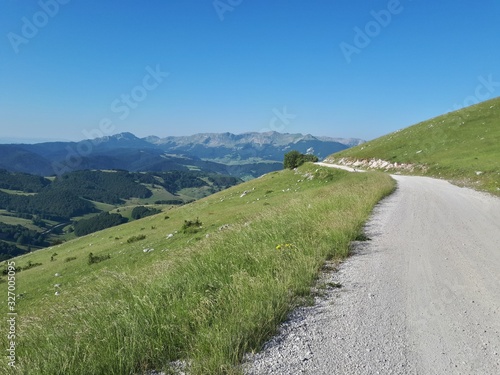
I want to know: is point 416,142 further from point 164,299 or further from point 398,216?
point 164,299

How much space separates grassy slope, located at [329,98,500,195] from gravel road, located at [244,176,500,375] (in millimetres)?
19274

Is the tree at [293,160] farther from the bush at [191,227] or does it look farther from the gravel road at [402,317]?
the gravel road at [402,317]

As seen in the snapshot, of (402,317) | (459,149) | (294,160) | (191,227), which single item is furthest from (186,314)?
(294,160)

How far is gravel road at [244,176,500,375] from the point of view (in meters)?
4.78

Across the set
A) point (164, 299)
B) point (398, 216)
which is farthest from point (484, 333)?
point (398, 216)

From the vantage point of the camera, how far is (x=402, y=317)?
614 cm

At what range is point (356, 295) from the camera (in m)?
7.12

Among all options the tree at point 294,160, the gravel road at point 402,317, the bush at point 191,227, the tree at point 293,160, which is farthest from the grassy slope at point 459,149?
the bush at point 191,227

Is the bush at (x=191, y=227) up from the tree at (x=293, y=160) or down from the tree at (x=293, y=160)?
down

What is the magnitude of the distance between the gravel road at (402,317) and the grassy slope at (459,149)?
1927cm

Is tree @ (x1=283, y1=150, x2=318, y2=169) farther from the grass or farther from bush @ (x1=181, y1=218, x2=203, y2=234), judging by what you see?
the grass

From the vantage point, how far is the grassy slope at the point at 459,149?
32.6 metres

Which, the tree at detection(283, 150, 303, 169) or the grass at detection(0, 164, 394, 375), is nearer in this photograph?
the grass at detection(0, 164, 394, 375)

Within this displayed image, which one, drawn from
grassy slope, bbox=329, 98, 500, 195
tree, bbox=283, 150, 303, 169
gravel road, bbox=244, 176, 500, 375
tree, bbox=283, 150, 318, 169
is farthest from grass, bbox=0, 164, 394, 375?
tree, bbox=283, 150, 303, 169
